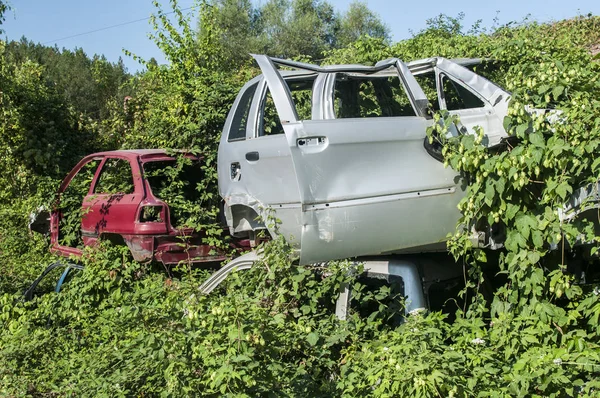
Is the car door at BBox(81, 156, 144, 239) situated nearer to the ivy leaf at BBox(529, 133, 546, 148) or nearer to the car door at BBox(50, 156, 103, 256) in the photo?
the car door at BBox(50, 156, 103, 256)

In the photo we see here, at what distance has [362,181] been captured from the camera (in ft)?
16.2

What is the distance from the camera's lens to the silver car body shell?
4.90 m

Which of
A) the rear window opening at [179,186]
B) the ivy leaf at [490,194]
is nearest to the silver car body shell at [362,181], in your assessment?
the ivy leaf at [490,194]

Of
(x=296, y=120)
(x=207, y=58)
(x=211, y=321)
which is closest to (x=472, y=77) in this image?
(x=296, y=120)

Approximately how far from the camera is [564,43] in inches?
337

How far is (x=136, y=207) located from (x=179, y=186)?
58 centimetres

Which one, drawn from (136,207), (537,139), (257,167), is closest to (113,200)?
(136,207)

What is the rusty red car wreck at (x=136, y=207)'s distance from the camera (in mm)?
8000

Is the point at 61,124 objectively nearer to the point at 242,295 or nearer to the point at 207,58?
the point at 207,58

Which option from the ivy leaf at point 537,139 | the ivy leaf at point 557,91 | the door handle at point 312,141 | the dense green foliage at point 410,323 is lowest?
the dense green foliage at point 410,323

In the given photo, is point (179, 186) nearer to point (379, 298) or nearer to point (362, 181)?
point (362, 181)

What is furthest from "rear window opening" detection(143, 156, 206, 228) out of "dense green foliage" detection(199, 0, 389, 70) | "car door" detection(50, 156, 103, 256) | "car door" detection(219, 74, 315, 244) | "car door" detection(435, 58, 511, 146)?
"dense green foliage" detection(199, 0, 389, 70)

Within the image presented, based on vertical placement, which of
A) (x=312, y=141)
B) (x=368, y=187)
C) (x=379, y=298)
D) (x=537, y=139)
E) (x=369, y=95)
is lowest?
(x=379, y=298)

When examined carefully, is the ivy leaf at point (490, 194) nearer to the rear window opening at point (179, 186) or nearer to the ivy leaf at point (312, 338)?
the ivy leaf at point (312, 338)
